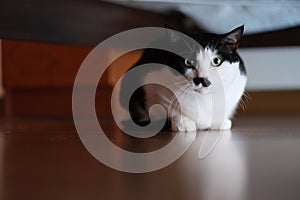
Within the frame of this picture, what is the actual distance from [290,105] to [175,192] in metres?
1.53

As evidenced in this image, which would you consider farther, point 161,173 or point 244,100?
Result: point 244,100

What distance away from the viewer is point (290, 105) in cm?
181

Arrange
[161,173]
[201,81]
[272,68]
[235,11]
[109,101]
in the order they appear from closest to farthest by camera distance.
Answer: [161,173], [201,81], [235,11], [272,68], [109,101]

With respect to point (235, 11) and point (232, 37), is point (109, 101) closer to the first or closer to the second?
point (235, 11)

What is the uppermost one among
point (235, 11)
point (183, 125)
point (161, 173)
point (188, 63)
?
point (235, 11)

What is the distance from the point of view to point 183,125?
99 cm

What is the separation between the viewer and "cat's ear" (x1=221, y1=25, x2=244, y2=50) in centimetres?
99

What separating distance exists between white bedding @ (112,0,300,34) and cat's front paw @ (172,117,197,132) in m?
0.31

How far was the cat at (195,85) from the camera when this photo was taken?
956 millimetres

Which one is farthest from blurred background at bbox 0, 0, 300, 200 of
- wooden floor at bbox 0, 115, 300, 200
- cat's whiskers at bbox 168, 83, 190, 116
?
cat's whiskers at bbox 168, 83, 190, 116

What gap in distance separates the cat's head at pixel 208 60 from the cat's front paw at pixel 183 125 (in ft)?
0.28

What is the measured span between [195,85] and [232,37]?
16cm

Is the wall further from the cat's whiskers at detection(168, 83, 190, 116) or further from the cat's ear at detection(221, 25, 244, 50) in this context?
the cat's whiskers at detection(168, 83, 190, 116)

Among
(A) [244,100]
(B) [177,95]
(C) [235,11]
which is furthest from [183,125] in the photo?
(A) [244,100]
